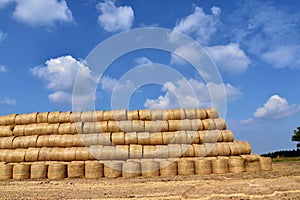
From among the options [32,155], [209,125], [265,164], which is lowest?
[265,164]

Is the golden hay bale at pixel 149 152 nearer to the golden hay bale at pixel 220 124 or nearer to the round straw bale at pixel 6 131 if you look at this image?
the golden hay bale at pixel 220 124

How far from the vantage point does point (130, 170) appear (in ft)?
37.7

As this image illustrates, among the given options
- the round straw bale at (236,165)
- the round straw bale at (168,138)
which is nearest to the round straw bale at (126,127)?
the round straw bale at (168,138)

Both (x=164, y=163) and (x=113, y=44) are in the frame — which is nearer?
(x=164, y=163)

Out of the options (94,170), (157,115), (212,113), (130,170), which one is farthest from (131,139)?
(212,113)

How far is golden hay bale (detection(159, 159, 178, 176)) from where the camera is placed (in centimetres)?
1165

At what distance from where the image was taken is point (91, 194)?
7.52m

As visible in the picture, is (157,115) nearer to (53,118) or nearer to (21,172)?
(53,118)

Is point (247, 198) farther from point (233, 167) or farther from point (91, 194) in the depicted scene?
point (233, 167)

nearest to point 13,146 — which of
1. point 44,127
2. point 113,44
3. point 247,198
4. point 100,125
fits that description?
point 44,127

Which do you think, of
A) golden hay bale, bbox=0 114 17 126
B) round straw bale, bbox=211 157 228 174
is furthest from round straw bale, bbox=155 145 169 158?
golden hay bale, bbox=0 114 17 126

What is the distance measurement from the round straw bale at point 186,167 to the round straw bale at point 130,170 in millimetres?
1496

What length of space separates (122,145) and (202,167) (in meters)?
3.53

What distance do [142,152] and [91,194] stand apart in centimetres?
568
